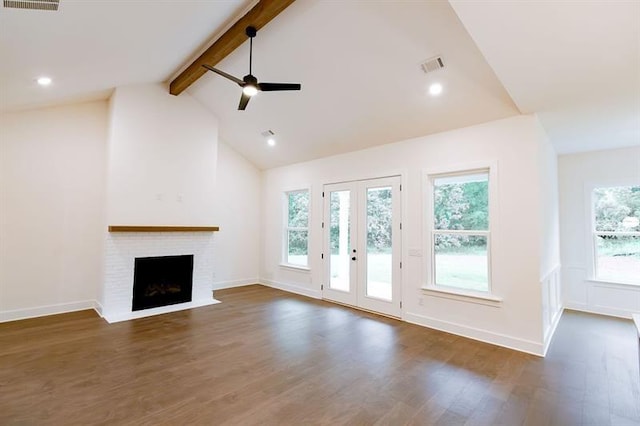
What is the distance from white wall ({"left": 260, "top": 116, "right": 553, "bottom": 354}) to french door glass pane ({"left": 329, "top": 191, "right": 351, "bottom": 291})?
0.65m

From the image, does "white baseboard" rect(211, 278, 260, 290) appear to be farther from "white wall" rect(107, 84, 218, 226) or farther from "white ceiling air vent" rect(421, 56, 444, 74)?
"white ceiling air vent" rect(421, 56, 444, 74)

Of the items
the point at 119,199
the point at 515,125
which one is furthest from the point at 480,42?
the point at 119,199

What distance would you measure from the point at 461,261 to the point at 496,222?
29.1 inches

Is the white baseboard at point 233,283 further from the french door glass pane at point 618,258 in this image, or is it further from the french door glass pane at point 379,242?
the french door glass pane at point 618,258

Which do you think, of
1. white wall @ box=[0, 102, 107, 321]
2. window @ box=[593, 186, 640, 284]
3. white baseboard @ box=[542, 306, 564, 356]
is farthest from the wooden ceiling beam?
window @ box=[593, 186, 640, 284]

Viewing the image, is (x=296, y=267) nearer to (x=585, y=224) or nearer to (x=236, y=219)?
(x=236, y=219)

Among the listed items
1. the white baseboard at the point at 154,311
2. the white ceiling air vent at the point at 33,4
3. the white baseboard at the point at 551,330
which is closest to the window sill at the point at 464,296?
the white baseboard at the point at 551,330

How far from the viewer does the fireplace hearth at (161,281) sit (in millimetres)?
5105

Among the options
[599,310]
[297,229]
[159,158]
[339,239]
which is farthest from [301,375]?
[599,310]

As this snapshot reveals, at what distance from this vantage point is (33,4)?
240 centimetres

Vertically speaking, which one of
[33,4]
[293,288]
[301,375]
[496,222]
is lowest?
[301,375]

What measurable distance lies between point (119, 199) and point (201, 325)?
2482 millimetres

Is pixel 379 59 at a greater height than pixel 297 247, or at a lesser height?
greater

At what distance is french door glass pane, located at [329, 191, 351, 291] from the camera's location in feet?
18.8
